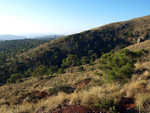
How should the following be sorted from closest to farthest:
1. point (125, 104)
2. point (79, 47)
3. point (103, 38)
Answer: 1. point (125, 104)
2. point (79, 47)
3. point (103, 38)

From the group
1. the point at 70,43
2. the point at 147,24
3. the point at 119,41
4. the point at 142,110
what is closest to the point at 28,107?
the point at 142,110

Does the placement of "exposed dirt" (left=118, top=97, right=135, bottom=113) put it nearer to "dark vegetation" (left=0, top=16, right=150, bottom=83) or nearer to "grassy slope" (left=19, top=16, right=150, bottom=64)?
"dark vegetation" (left=0, top=16, right=150, bottom=83)

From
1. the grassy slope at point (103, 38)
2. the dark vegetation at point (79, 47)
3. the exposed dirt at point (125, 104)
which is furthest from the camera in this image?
the grassy slope at point (103, 38)

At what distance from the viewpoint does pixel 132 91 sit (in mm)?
3984

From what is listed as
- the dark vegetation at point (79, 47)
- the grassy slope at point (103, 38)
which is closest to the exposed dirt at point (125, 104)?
the dark vegetation at point (79, 47)

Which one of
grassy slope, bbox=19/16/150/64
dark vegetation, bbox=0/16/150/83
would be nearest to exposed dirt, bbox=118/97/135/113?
dark vegetation, bbox=0/16/150/83

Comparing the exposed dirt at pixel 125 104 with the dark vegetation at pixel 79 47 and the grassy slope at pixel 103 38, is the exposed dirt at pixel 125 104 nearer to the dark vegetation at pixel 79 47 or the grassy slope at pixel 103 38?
the dark vegetation at pixel 79 47

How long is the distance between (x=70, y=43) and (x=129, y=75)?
191 ft

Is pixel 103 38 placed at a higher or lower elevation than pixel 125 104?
higher

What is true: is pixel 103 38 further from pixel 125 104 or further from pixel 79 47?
pixel 125 104

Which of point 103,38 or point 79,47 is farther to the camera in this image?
point 103,38

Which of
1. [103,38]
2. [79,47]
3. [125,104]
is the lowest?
[125,104]

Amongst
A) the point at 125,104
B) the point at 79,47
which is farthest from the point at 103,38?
the point at 125,104

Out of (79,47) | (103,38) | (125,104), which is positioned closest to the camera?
(125,104)
